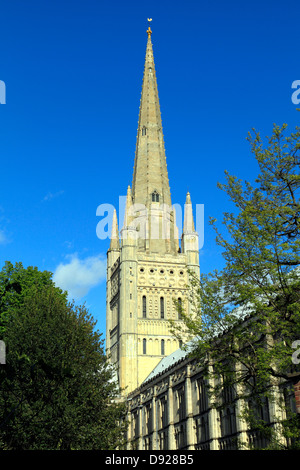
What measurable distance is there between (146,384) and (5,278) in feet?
100

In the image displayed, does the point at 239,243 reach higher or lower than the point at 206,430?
higher

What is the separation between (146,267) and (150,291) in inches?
141

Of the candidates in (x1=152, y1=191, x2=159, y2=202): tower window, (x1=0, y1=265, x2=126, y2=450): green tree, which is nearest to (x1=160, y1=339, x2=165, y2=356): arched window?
(x1=152, y1=191, x2=159, y2=202): tower window

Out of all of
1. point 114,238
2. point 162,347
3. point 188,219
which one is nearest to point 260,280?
point 162,347

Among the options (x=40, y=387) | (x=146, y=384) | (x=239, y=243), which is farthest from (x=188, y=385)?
(x=239, y=243)

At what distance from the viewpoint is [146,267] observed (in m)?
78.9

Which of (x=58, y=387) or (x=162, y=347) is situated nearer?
(x=58, y=387)

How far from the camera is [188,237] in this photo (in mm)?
82500

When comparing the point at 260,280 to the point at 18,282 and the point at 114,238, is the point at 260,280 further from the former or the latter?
the point at 114,238

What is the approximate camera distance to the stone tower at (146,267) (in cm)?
7462

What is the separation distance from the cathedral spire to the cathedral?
0.51 ft

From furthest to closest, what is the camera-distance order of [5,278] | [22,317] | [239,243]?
1. [5,278]
2. [22,317]
3. [239,243]

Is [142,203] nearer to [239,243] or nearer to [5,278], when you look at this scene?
[5,278]
